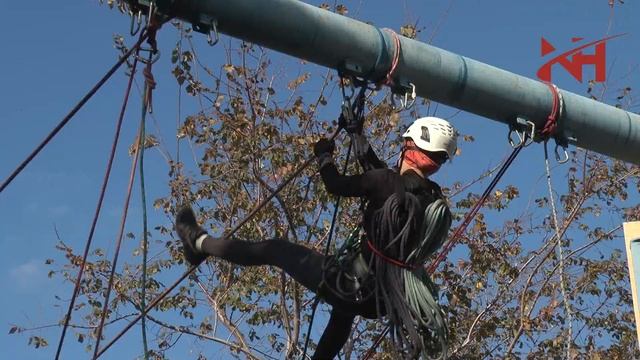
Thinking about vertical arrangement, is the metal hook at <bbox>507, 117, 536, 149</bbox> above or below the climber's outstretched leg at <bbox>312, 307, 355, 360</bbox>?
above

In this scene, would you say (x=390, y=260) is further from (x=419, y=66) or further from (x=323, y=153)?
(x=419, y=66)

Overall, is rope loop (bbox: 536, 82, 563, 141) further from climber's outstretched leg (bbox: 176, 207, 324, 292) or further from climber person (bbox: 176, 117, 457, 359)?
climber's outstretched leg (bbox: 176, 207, 324, 292)

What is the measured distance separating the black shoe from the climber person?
0.32m

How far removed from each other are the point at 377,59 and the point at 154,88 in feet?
3.38

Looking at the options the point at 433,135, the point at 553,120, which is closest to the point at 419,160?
the point at 433,135

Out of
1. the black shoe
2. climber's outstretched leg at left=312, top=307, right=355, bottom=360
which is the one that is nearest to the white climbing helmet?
climber's outstretched leg at left=312, top=307, right=355, bottom=360

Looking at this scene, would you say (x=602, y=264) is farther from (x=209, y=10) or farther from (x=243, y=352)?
(x=209, y=10)

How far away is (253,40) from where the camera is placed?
4.39 meters

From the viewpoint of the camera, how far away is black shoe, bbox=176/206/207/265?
485 centimetres

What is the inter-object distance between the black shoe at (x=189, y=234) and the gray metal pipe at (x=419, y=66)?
97cm

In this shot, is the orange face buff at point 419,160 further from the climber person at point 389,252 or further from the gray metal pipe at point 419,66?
the gray metal pipe at point 419,66

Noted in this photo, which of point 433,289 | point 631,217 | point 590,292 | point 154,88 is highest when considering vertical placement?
point 631,217

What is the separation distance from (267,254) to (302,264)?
163 mm

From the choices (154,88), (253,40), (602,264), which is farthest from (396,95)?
(602,264)
